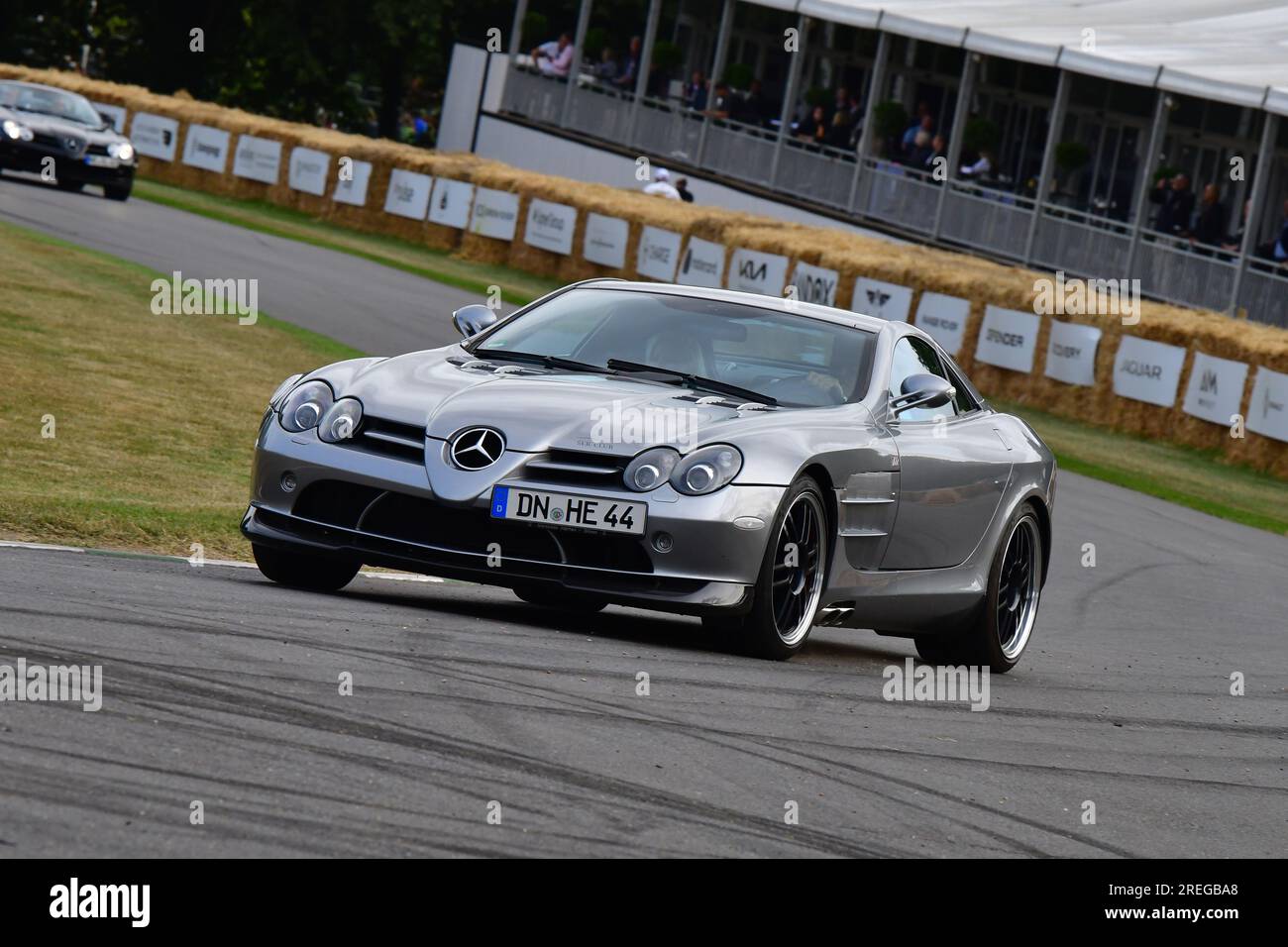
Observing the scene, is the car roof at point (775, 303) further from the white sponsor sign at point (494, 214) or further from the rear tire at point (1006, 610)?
the white sponsor sign at point (494, 214)

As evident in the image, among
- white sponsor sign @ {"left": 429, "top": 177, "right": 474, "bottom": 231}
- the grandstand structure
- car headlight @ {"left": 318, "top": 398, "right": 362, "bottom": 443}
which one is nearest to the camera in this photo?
car headlight @ {"left": 318, "top": 398, "right": 362, "bottom": 443}

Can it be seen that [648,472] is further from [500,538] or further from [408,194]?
[408,194]

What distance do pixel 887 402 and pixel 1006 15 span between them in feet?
104

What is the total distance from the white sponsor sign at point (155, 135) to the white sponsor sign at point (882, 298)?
64.0 ft

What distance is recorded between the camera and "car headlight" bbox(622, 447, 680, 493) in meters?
7.54

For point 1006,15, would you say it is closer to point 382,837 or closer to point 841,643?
point 841,643

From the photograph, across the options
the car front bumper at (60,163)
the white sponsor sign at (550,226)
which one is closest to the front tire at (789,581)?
the white sponsor sign at (550,226)

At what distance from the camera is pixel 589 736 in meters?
5.93

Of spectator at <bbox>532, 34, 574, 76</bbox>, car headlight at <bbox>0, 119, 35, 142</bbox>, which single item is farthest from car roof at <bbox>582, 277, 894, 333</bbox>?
spectator at <bbox>532, 34, 574, 76</bbox>

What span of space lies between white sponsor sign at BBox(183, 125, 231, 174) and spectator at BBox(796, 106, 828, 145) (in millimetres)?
11145

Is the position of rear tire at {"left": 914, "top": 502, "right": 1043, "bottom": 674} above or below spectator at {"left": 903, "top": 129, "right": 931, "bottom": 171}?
below

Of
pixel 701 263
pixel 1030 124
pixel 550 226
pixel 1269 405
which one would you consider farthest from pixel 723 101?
pixel 1269 405

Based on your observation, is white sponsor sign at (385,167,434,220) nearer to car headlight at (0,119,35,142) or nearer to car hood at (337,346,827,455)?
car headlight at (0,119,35,142)

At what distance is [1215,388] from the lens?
23688 mm
